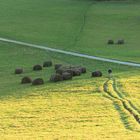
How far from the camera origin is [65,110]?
33.6m

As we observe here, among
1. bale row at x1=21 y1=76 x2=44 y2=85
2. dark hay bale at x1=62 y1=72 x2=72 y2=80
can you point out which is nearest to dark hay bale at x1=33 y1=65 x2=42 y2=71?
bale row at x1=21 y1=76 x2=44 y2=85

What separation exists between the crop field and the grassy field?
0.13 meters

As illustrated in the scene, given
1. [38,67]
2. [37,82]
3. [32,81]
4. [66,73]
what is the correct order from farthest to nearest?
[38,67], [66,73], [32,81], [37,82]

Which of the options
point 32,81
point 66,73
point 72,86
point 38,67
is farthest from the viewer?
point 38,67

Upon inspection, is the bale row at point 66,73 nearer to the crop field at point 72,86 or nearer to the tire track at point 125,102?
the crop field at point 72,86

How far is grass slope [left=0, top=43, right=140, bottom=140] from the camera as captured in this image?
27172 mm

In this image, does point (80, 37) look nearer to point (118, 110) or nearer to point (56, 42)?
point (56, 42)

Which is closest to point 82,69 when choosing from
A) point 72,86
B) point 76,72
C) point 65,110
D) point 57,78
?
point 76,72

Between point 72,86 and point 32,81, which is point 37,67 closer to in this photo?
point 32,81

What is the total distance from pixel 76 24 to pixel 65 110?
203 feet

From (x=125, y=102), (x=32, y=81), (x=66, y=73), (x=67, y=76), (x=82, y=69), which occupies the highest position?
(x=82, y=69)

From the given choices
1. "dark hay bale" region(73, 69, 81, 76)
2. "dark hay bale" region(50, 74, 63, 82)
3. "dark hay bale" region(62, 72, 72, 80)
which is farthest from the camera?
"dark hay bale" region(73, 69, 81, 76)

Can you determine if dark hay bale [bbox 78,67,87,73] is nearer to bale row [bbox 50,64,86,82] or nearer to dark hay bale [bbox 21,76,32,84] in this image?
bale row [bbox 50,64,86,82]

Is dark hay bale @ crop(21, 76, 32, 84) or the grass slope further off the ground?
dark hay bale @ crop(21, 76, 32, 84)
